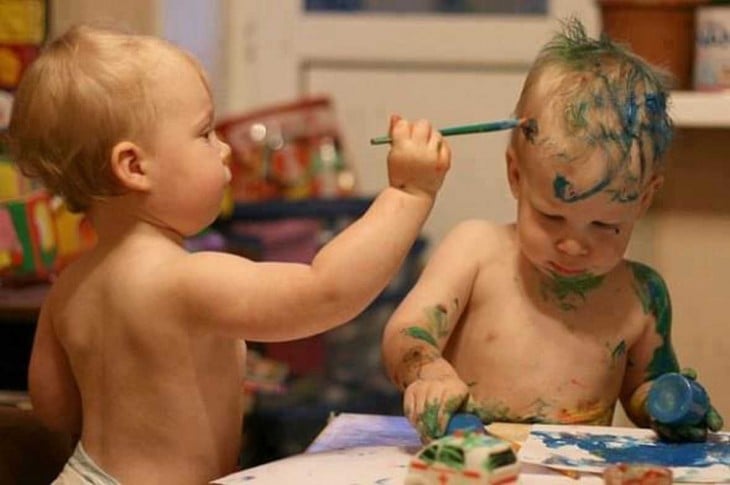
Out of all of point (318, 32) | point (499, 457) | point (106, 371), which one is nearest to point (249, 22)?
point (318, 32)

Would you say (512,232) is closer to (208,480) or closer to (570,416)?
(570,416)

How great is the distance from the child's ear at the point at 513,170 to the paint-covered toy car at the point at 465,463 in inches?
16.3

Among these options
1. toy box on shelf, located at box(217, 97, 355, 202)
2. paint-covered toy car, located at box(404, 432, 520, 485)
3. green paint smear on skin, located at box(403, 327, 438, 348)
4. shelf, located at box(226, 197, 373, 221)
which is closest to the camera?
paint-covered toy car, located at box(404, 432, 520, 485)

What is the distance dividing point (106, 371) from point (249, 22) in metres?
2.10

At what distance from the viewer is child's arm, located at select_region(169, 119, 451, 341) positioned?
1201 millimetres

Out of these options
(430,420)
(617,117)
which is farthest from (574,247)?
(430,420)

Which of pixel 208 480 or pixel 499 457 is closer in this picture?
pixel 499 457

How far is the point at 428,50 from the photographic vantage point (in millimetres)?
3219

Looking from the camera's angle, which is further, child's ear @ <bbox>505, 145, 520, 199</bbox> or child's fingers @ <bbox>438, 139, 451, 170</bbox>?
child's ear @ <bbox>505, 145, 520, 199</bbox>

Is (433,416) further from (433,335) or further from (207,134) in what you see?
(207,134)

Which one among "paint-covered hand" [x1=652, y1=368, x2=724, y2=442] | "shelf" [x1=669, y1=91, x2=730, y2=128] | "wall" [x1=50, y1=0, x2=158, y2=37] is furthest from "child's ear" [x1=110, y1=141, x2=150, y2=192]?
"wall" [x1=50, y1=0, x2=158, y2=37]

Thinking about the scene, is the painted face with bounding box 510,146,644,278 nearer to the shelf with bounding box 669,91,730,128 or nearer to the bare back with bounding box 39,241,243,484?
the bare back with bounding box 39,241,243,484

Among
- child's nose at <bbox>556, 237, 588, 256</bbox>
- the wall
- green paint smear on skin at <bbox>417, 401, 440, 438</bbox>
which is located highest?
the wall

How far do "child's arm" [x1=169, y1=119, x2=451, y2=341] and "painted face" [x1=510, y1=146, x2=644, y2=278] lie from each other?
6.3 inches
